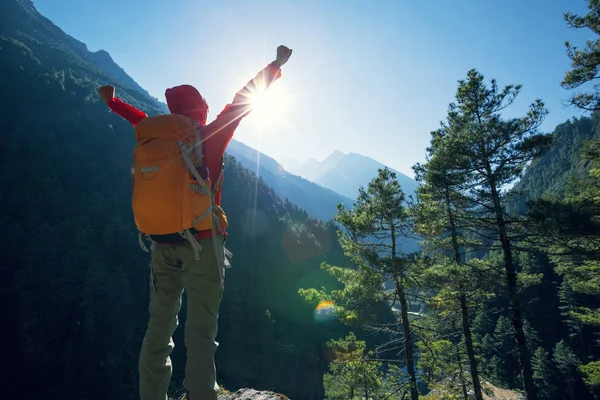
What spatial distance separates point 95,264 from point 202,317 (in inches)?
2278

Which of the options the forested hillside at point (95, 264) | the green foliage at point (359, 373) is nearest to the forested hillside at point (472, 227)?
the green foliage at point (359, 373)

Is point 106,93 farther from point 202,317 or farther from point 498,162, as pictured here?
point 498,162

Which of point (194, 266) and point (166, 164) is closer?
point (166, 164)

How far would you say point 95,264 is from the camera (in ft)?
159

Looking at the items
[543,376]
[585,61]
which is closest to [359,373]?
[585,61]

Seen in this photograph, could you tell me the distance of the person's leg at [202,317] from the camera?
208 centimetres

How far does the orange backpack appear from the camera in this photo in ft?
6.97

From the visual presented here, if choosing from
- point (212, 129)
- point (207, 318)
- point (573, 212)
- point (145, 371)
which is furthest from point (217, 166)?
point (573, 212)

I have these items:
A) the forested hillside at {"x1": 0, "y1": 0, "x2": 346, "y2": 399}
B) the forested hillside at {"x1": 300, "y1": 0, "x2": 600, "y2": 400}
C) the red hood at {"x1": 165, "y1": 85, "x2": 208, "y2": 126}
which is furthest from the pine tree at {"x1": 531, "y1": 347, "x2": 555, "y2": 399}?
the red hood at {"x1": 165, "y1": 85, "x2": 208, "y2": 126}

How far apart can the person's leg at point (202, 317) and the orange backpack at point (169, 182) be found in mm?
191

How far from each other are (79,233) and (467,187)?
6350 centimetres

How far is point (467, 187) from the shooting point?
9.80m

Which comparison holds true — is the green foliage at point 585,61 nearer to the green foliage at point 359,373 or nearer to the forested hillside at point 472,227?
the forested hillside at point 472,227

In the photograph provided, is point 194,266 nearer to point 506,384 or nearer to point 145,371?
point 145,371
